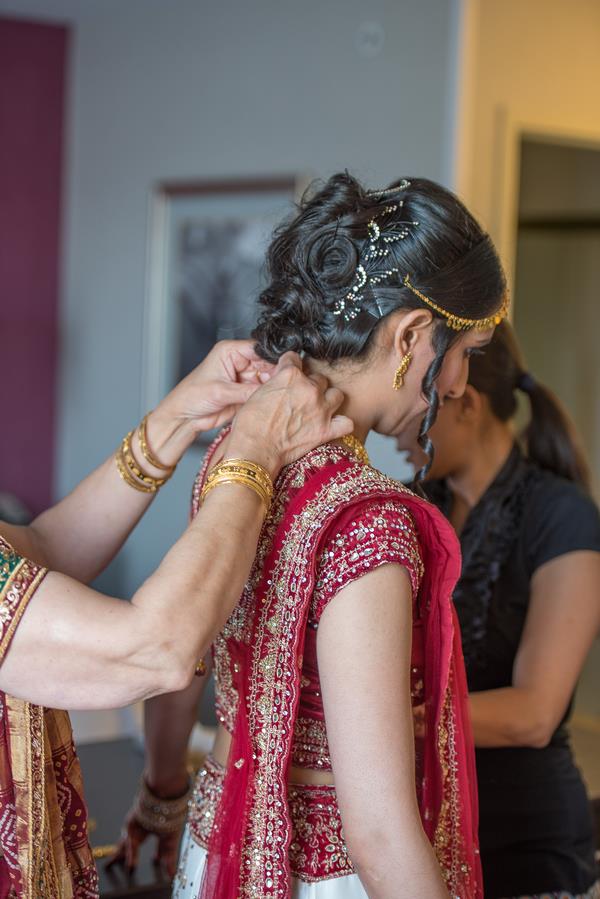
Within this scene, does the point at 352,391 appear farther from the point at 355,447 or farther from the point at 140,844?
the point at 140,844

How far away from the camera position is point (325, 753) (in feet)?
4.02

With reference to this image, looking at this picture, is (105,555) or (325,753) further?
(105,555)

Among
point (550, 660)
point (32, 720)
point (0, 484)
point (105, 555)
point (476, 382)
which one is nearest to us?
point (32, 720)

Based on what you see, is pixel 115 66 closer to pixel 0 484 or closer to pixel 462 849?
pixel 0 484

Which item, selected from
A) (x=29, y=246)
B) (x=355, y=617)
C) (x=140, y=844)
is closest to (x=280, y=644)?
(x=355, y=617)

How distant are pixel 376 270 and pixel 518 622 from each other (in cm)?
80

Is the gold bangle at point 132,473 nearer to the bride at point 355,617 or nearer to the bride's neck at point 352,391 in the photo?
the bride at point 355,617

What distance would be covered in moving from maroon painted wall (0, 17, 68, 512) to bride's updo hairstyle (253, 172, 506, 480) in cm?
374

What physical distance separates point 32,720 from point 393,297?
62 centimetres

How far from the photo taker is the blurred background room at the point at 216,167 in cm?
332

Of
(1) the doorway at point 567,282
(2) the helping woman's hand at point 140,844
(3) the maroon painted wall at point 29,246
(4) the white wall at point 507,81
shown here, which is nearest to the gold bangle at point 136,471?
(2) the helping woman's hand at point 140,844

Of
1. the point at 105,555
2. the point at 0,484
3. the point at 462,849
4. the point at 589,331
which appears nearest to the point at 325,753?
the point at 462,849

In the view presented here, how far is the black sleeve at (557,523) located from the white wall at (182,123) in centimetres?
109

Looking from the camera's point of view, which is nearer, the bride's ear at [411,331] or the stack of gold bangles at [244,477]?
the stack of gold bangles at [244,477]
